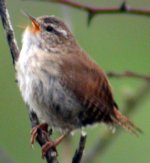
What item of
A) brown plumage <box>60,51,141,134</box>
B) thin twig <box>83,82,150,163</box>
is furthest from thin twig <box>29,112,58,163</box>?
brown plumage <box>60,51,141,134</box>

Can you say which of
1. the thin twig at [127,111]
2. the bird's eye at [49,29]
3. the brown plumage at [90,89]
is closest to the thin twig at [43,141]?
the thin twig at [127,111]

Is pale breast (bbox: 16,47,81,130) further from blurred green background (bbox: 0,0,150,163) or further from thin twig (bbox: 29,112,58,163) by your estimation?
blurred green background (bbox: 0,0,150,163)

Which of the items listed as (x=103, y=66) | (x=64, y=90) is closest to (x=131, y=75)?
(x=64, y=90)

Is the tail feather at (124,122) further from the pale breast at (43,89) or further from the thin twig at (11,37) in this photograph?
the thin twig at (11,37)

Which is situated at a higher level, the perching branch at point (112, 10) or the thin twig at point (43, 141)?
the perching branch at point (112, 10)

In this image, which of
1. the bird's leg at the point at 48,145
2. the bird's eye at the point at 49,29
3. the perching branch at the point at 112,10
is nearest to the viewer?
the perching branch at the point at 112,10

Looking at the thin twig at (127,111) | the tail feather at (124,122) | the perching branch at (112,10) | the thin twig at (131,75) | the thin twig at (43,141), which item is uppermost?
the perching branch at (112,10)

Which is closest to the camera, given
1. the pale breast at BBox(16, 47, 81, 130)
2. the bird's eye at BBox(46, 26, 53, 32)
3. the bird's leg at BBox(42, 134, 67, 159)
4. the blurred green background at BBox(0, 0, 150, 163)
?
the bird's leg at BBox(42, 134, 67, 159)
